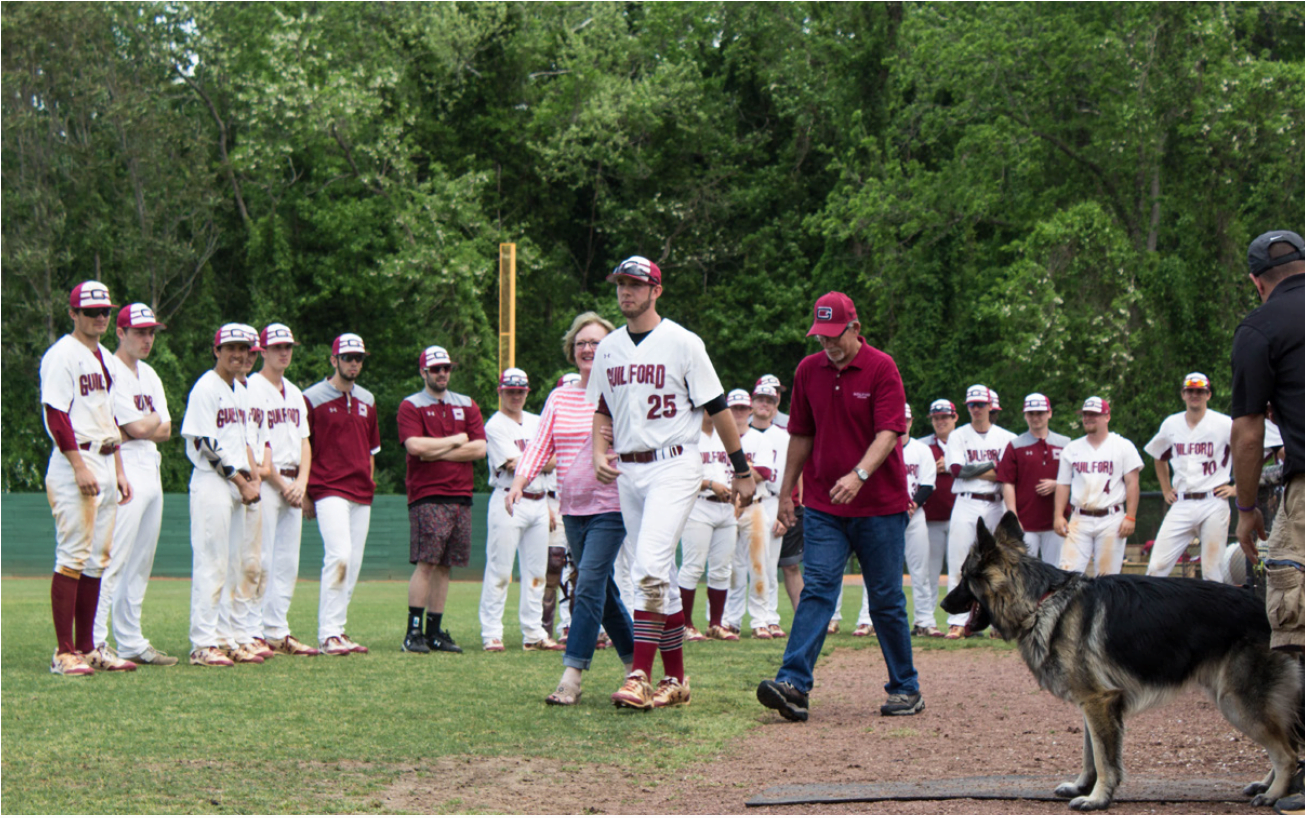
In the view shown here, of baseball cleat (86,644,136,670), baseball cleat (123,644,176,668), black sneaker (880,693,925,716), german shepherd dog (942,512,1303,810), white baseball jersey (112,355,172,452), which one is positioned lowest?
baseball cleat (123,644,176,668)

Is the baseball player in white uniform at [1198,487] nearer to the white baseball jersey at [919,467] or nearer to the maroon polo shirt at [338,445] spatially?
the white baseball jersey at [919,467]

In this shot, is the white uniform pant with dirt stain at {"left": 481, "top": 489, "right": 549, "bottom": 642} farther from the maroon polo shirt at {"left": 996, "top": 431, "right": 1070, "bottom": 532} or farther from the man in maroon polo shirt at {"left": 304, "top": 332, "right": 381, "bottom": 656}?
the maroon polo shirt at {"left": 996, "top": 431, "right": 1070, "bottom": 532}

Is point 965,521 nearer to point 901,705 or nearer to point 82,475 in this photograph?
point 901,705

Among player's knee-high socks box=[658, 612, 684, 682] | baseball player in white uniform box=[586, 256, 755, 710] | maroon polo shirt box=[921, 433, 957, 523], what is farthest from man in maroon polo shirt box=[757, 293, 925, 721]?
maroon polo shirt box=[921, 433, 957, 523]

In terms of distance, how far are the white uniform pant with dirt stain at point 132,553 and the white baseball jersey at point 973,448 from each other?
24.7ft

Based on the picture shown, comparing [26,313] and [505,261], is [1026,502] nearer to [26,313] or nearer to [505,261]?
[505,261]

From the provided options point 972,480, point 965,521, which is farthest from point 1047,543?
point 972,480

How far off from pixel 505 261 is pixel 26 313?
16.0m

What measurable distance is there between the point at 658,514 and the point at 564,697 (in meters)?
1.29

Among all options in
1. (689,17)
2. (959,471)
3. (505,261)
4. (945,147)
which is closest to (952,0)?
(945,147)

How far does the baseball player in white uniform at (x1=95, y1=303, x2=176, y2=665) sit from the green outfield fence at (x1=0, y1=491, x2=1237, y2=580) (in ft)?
49.3

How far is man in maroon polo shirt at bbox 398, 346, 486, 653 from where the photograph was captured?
11.0 m

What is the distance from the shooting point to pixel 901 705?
25.0 ft

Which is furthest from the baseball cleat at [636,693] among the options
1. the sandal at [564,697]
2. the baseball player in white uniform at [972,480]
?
the baseball player in white uniform at [972,480]
